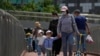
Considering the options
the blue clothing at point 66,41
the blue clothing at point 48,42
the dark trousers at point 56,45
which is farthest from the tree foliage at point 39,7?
the blue clothing at point 66,41

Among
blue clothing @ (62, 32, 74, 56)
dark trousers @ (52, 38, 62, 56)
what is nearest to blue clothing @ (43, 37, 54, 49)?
dark trousers @ (52, 38, 62, 56)

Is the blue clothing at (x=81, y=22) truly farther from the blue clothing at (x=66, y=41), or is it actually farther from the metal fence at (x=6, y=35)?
the metal fence at (x=6, y=35)

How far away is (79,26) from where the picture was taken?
49.8 feet

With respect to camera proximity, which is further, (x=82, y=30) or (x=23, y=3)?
(x=23, y=3)

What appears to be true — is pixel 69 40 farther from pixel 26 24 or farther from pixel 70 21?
pixel 26 24

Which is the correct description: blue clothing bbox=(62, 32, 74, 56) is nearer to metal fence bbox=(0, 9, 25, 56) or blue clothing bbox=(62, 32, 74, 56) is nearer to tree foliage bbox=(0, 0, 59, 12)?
metal fence bbox=(0, 9, 25, 56)

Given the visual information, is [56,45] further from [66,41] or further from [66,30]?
[66,30]

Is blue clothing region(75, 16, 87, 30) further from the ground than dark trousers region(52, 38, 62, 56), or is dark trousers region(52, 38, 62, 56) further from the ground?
blue clothing region(75, 16, 87, 30)

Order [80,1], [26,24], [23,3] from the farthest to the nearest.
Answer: [80,1] → [23,3] → [26,24]

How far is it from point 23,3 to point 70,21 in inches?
3114

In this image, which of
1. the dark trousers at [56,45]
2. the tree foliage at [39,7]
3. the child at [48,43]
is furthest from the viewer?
the tree foliage at [39,7]

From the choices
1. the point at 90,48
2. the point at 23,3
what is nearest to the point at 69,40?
the point at 90,48

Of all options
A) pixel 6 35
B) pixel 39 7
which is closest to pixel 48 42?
pixel 6 35

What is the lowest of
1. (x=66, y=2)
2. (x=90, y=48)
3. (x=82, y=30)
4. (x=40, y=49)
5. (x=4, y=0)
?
(x=66, y=2)
